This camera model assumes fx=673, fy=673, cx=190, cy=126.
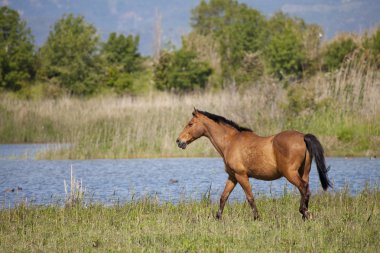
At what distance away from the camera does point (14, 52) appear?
4406cm

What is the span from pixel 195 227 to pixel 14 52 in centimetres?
3650

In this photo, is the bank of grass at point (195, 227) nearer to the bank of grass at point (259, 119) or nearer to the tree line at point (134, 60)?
the bank of grass at point (259, 119)

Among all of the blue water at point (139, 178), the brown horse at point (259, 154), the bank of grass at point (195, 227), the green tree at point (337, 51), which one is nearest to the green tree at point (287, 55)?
the green tree at point (337, 51)

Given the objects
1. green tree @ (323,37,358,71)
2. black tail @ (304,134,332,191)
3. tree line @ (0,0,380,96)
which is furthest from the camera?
tree line @ (0,0,380,96)

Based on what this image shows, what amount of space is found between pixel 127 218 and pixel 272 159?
2.55 metres

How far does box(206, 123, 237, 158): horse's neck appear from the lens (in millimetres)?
11273

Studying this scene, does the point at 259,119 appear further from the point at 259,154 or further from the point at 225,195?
the point at 259,154

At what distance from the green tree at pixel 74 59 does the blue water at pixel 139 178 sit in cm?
1726

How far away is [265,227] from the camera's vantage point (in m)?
9.83

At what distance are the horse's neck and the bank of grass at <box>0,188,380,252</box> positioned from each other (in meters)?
1.13

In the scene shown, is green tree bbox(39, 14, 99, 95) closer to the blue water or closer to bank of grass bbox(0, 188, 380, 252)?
the blue water

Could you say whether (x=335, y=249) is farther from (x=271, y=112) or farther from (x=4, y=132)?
(x=4, y=132)

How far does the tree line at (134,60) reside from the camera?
40.2 metres

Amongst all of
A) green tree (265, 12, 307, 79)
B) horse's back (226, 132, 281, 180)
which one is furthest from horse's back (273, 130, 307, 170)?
green tree (265, 12, 307, 79)
